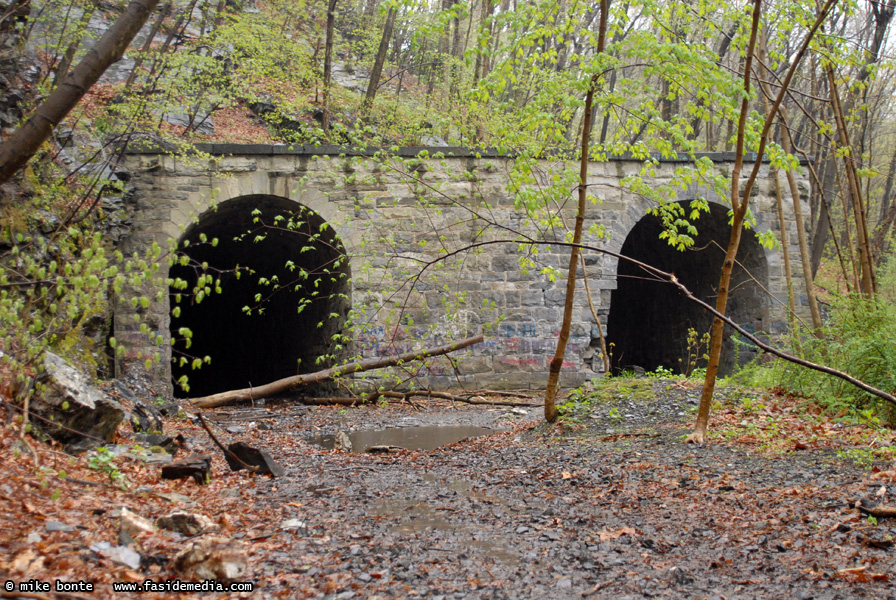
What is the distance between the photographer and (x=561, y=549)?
10.6 feet

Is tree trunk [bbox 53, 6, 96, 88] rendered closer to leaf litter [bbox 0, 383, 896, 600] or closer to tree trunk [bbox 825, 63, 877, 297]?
leaf litter [bbox 0, 383, 896, 600]

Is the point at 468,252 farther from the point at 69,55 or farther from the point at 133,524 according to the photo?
the point at 133,524

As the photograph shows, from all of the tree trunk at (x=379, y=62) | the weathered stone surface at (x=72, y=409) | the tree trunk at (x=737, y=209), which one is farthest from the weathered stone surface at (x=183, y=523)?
the tree trunk at (x=379, y=62)

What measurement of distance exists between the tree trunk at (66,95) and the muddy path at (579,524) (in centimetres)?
231

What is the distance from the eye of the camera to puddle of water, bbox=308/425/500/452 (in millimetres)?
6973

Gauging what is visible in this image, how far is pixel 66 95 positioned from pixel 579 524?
3.60m

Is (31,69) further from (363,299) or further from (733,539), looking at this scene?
(733,539)

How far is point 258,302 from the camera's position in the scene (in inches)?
388

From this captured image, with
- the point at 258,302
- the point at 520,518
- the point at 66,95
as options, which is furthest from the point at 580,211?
the point at 258,302

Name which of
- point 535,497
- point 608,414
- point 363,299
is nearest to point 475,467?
point 535,497

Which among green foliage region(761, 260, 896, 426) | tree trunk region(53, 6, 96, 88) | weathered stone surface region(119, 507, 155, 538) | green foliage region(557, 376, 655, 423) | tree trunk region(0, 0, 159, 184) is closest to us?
weathered stone surface region(119, 507, 155, 538)

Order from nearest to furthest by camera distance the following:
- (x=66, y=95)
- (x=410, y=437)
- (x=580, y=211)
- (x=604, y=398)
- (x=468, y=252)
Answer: (x=66, y=95) < (x=580, y=211) < (x=604, y=398) < (x=410, y=437) < (x=468, y=252)

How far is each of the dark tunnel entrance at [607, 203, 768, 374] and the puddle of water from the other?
13.7 feet

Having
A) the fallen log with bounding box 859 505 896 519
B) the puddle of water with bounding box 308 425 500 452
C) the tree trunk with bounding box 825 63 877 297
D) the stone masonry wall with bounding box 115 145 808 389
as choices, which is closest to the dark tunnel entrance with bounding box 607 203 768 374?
the stone masonry wall with bounding box 115 145 808 389
